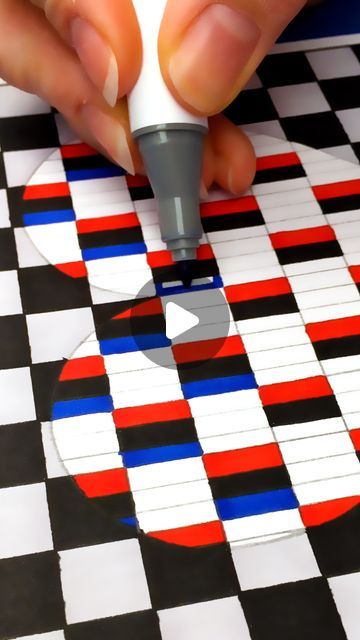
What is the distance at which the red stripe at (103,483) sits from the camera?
1.56 ft

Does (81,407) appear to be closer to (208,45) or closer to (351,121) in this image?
(208,45)

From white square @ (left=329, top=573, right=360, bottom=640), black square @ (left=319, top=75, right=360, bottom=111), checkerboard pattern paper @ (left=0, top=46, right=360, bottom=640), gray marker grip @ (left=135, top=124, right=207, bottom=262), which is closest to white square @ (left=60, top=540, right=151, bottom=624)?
checkerboard pattern paper @ (left=0, top=46, right=360, bottom=640)

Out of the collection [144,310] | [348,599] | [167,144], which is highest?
[167,144]

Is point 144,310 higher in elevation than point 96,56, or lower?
lower

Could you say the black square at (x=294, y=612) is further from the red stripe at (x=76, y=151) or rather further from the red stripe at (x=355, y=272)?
the red stripe at (x=76, y=151)

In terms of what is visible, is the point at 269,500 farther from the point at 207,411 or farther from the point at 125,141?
the point at 125,141

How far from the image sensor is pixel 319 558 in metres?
0.45

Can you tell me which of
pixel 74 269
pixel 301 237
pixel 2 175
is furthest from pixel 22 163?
pixel 301 237

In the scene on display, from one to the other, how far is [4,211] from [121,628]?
32cm

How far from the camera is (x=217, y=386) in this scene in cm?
52

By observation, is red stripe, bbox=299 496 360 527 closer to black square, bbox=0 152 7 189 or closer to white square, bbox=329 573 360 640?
white square, bbox=329 573 360 640

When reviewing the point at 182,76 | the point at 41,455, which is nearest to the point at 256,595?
the point at 41,455
